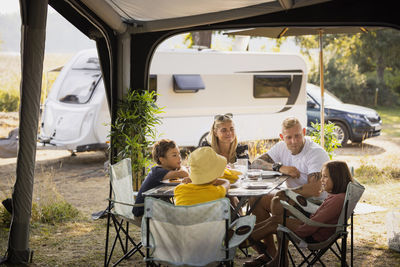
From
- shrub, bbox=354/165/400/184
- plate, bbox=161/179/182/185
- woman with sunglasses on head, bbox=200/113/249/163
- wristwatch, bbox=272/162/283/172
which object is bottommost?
shrub, bbox=354/165/400/184

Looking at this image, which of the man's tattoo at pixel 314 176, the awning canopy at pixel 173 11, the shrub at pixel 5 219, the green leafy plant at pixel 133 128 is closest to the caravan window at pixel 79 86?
the green leafy plant at pixel 133 128

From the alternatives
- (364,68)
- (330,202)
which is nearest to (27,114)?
(330,202)

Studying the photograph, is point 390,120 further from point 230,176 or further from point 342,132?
point 230,176

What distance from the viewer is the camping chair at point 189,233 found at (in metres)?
2.82

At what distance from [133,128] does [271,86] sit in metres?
5.22

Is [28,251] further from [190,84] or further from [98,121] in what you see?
[190,84]

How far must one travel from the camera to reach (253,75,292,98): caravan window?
10.5 m

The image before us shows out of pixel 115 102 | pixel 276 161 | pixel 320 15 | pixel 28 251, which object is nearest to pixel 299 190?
pixel 276 161

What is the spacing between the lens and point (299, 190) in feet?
13.5

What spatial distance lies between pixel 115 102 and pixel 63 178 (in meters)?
2.96

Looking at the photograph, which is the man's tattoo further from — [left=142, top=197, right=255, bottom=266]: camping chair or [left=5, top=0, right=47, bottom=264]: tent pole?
[left=5, top=0, right=47, bottom=264]: tent pole

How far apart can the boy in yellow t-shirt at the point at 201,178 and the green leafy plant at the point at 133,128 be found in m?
2.80

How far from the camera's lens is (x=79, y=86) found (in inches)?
368

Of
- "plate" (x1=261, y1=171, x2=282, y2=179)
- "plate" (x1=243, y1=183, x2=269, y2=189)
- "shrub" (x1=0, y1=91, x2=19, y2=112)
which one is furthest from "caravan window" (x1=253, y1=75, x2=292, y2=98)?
"shrub" (x1=0, y1=91, x2=19, y2=112)
